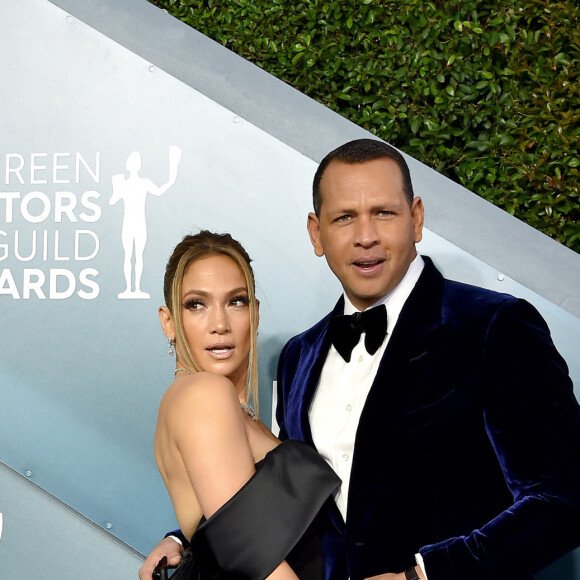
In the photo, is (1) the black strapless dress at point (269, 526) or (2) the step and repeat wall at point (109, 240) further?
(2) the step and repeat wall at point (109, 240)

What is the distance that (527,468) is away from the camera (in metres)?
2.08

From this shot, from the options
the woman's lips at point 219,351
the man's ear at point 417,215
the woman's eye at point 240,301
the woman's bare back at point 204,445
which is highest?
the man's ear at point 417,215

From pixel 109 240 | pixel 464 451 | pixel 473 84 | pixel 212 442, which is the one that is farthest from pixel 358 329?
pixel 473 84

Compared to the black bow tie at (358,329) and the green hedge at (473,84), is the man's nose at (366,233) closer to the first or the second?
the black bow tie at (358,329)

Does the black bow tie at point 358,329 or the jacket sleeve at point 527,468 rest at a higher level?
the black bow tie at point 358,329

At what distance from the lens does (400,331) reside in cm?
231

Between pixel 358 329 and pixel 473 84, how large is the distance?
2421mm

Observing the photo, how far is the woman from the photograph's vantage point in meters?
2.06

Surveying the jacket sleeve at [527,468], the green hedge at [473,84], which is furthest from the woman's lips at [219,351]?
the green hedge at [473,84]

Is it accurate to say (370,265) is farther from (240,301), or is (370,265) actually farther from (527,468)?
(527,468)

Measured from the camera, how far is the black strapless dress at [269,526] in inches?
80.6

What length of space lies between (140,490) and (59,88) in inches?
58.8

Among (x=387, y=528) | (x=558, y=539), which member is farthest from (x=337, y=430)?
(x=558, y=539)

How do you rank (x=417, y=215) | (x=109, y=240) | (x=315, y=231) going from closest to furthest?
(x=417, y=215), (x=315, y=231), (x=109, y=240)
